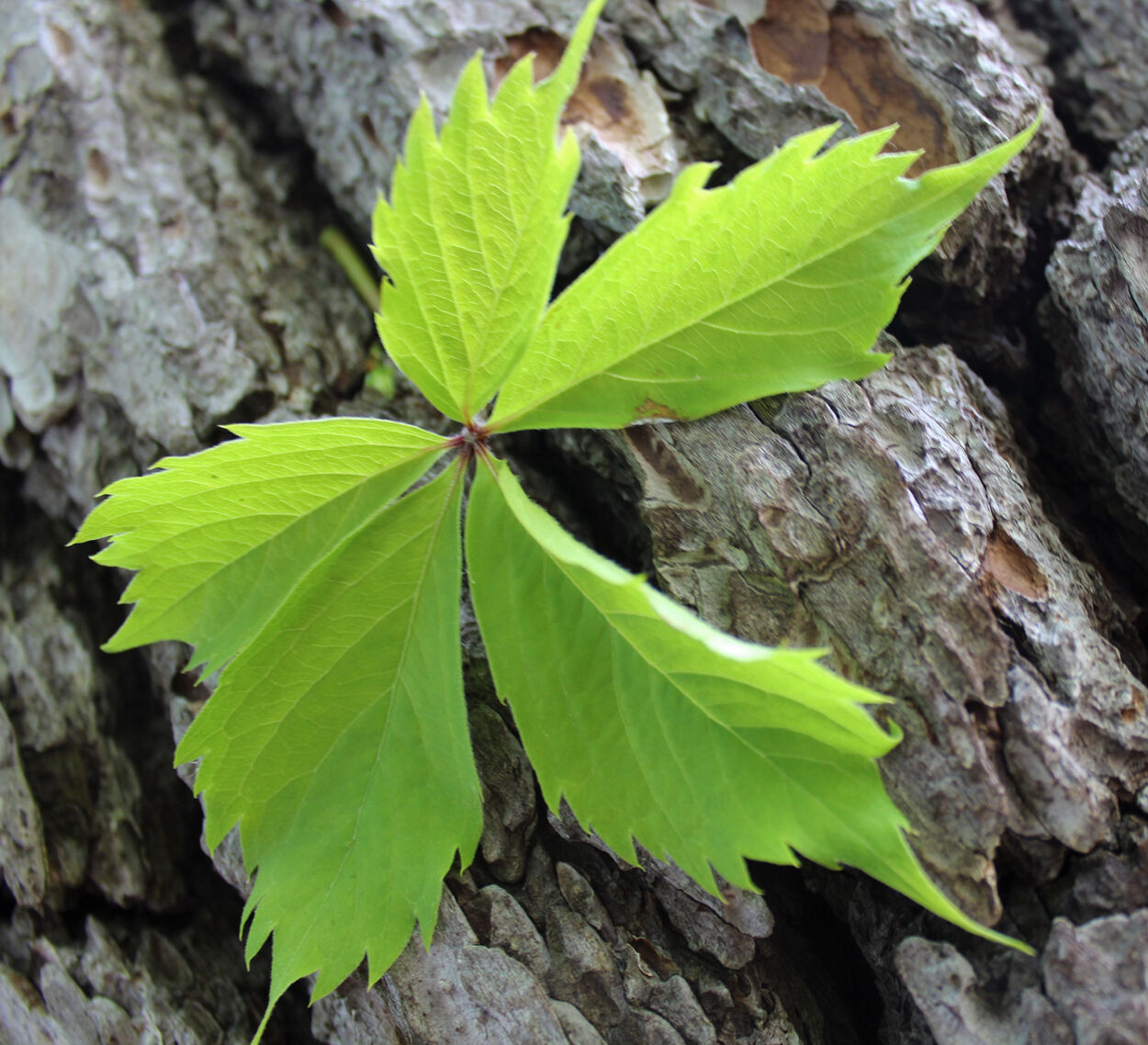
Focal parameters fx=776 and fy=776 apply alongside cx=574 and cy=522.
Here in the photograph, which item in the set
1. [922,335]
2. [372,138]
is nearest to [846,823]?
[922,335]

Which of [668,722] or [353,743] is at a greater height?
[668,722]

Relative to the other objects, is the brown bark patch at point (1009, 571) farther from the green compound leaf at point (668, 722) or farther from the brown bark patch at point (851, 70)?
the brown bark patch at point (851, 70)

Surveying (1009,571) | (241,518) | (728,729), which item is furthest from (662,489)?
(241,518)

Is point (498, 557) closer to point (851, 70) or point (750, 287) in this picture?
point (750, 287)

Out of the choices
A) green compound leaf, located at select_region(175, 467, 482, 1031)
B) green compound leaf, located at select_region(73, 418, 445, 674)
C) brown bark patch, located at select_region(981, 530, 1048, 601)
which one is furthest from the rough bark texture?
green compound leaf, located at select_region(73, 418, 445, 674)

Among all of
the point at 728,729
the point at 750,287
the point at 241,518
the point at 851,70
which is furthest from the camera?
the point at 851,70

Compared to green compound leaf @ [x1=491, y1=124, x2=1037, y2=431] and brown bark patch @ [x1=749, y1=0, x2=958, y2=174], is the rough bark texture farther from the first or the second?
green compound leaf @ [x1=491, y1=124, x2=1037, y2=431]

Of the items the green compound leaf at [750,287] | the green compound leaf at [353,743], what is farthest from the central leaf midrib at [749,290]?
the green compound leaf at [353,743]
